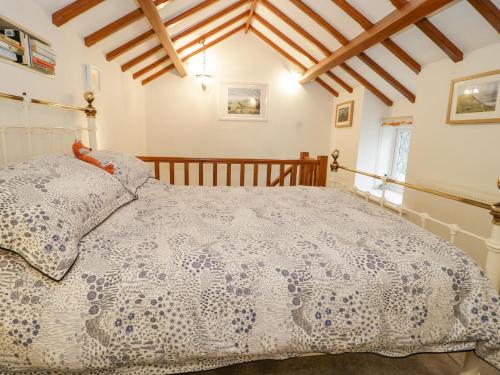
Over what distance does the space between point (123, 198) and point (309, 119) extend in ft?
14.3

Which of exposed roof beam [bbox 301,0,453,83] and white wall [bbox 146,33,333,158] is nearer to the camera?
exposed roof beam [bbox 301,0,453,83]

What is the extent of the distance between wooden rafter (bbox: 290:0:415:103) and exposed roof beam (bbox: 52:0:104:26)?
85.1 inches

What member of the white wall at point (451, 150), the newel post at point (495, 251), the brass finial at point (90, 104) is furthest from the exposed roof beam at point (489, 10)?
the brass finial at point (90, 104)

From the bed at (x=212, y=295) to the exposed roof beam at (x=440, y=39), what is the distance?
2.30 metres

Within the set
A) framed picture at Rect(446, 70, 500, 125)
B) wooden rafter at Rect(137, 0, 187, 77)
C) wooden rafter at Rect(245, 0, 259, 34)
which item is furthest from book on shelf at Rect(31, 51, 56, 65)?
framed picture at Rect(446, 70, 500, 125)

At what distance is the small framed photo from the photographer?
2.64 meters

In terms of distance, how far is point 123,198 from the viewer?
1.58m

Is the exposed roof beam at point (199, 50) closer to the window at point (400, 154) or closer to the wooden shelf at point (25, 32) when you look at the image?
the wooden shelf at point (25, 32)

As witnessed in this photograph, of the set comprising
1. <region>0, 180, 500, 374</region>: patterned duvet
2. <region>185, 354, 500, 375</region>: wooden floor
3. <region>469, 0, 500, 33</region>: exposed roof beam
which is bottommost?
<region>185, 354, 500, 375</region>: wooden floor

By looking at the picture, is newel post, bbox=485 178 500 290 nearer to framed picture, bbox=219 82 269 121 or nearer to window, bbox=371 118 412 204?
window, bbox=371 118 412 204

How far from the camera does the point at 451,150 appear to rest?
2.85 meters

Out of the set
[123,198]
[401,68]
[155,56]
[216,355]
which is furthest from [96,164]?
[401,68]

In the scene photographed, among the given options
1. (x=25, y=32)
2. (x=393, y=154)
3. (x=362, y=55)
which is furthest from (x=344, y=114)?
(x=25, y=32)

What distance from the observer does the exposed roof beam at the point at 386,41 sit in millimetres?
2812
